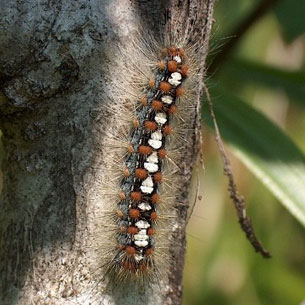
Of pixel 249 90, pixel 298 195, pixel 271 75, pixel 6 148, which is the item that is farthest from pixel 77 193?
pixel 249 90

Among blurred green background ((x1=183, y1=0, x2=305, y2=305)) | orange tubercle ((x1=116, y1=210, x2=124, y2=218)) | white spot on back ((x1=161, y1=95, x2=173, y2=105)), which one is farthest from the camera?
blurred green background ((x1=183, y1=0, x2=305, y2=305))

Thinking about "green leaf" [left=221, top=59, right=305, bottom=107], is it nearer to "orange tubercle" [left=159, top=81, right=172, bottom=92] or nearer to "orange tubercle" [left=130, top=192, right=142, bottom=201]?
"orange tubercle" [left=159, top=81, right=172, bottom=92]

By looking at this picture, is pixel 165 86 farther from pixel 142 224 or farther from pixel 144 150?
pixel 142 224

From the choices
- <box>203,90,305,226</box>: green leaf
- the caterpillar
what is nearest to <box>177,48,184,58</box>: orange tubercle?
the caterpillar

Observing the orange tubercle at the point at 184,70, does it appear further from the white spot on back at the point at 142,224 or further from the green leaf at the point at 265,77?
the green leaf at the point at 265,77

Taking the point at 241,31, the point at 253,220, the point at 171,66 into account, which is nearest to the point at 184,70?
the point at 171,66

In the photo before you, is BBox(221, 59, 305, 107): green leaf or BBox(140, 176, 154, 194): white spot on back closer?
BBox(140, 176, 154, 194): white spot on back

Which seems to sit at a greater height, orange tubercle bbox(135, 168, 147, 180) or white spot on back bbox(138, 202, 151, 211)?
orange tubercle bbox(135, 168, 147, 180)

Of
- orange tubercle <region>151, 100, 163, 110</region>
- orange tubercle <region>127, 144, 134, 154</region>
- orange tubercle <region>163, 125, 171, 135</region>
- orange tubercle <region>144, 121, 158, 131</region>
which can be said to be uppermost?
orange tubercle <region>151, 100, 163, 110</region>

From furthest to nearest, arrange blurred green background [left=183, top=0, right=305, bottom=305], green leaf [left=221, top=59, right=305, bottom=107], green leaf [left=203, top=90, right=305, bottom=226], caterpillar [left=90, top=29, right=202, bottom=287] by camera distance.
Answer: blurred green background [left=183, top=0, right=305, bottom=305], green leaf [left=221, top=59, right=305, bottom=107], green leaf [left=203, top=90, right=305, bottom=226], caterpillar [left=90, top=29, right=202, bottom=287]
